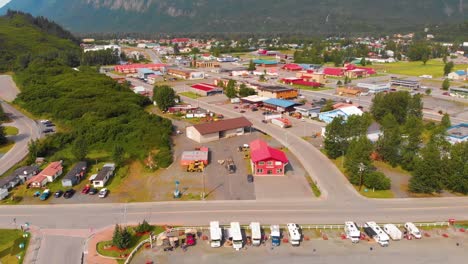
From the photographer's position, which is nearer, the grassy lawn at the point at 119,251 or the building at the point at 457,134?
the grassy lawn at the point at 119,251

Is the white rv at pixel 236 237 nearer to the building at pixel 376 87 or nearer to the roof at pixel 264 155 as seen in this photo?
the roof at pixel 264 155

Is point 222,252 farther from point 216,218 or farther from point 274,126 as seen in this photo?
point 274,126

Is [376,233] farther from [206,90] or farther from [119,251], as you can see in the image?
[206,90]

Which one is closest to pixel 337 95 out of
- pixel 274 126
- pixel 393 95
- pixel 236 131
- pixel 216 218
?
pixel 393 95

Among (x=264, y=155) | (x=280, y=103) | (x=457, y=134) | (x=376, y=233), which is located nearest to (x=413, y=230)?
(x=376, y=233)

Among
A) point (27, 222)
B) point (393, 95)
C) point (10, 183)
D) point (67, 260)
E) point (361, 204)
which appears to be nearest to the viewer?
point (67, 260)

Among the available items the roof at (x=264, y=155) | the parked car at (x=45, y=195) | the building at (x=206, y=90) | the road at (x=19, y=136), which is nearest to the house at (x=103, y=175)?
the parked car at (x=45, y=195)
